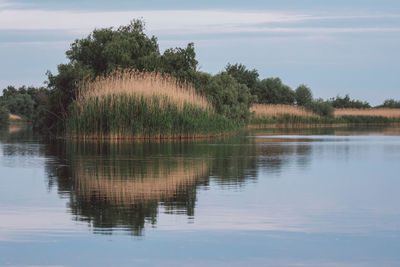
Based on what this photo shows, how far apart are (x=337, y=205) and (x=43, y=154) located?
1276cm

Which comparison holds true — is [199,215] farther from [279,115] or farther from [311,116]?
[311,116]

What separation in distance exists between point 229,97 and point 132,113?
17.5 meters

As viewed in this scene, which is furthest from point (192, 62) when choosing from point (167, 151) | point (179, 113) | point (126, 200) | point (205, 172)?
point (126, 200)

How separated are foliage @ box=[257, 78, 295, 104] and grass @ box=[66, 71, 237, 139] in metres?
44.8

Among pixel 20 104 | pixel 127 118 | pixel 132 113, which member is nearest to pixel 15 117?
pixel 20 104

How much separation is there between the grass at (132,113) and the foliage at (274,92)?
44.8 metres

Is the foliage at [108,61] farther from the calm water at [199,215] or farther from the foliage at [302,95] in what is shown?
the foliage at [302,95]

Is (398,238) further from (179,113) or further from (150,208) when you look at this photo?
(179,113)

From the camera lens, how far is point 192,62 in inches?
1570

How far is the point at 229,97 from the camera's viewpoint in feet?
150

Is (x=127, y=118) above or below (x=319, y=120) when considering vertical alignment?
above

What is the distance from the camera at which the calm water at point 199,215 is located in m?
6.47

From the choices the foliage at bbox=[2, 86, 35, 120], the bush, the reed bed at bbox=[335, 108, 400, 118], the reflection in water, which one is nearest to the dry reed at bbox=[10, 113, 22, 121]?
the foliage at bbox=[2, 86, 35, 120]

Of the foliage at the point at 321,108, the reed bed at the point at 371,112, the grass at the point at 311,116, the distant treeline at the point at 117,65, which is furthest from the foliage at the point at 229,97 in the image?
the reed bed at the point at 371,112
